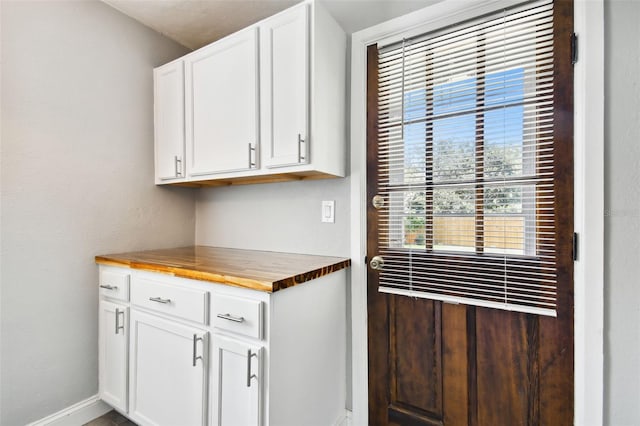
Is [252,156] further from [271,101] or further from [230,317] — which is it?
A: [230,317]

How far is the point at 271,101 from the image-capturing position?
1.55 meters

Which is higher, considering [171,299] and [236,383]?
[171,299]

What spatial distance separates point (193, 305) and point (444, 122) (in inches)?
58.1

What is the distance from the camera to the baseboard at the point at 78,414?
1.60 metres

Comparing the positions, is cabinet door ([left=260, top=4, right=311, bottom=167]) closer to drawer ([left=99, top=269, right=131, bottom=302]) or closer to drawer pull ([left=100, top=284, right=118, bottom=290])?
drawer ([left=99, top=269, right=131, bottom=302])

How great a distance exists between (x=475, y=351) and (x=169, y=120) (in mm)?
2248

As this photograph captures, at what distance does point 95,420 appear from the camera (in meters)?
1.76

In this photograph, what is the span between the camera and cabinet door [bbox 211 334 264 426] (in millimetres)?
1154

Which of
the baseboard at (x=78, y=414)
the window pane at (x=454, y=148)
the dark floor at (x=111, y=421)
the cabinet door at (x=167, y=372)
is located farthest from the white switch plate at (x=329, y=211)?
the baseboard at (x=78, y=414)

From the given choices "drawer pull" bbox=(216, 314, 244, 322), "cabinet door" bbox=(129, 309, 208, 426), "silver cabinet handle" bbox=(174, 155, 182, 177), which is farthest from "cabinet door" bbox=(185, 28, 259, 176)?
"cabinet door" bbox=(129, 309, 208, 426)

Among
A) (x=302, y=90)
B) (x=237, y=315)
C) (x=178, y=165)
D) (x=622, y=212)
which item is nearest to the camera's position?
(x=622, y=212)

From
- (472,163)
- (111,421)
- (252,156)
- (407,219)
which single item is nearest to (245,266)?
(252,156)

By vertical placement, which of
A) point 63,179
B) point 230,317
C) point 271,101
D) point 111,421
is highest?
point 271,101

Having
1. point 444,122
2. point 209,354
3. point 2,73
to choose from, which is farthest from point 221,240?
point 444,122
